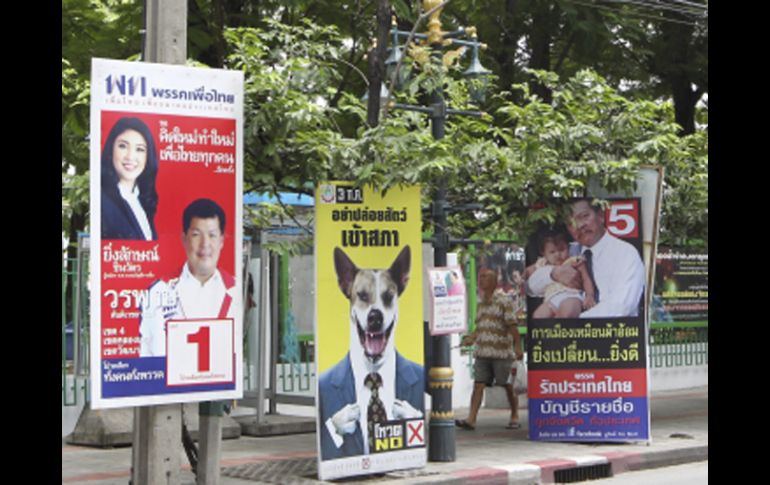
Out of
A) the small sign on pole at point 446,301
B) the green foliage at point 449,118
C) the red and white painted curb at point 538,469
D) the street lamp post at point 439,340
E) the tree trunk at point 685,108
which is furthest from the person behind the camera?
the tree trunk at point 685,108

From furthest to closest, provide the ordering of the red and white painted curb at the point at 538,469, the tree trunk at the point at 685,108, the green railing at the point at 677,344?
the tree trunk at the point at 685,108 < the green railing at the point at 677,344 < the red and white painted curb at the point at 538,469

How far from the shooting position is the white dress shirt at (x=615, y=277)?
13.8 m

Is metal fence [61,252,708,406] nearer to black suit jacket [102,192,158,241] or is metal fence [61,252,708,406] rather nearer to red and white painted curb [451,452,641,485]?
black suit jacket [102,192,158,241]

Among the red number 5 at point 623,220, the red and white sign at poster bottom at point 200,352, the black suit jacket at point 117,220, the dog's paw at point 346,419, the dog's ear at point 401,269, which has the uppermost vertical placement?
the red number 5 at point 623,220

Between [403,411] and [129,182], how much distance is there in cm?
371

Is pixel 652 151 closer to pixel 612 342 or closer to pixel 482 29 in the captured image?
pixel 612 342

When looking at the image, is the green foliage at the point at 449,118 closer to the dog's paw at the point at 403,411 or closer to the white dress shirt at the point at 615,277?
the white dress shirt at the point at 615,277

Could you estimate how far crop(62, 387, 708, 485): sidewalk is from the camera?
11.3 meters

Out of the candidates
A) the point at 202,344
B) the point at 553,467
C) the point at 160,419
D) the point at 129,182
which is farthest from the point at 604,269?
the point at 129,182

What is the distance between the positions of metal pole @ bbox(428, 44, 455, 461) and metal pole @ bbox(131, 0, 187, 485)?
11.5 ft

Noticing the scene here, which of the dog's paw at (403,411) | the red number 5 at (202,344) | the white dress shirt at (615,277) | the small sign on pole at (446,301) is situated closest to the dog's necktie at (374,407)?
the dog's paw at (403,411)

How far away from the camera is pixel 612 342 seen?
45.6 feet

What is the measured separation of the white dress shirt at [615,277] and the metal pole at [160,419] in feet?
19.5
